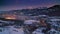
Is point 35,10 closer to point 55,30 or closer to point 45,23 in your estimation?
point 45,23

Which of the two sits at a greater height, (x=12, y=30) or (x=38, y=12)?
(x=38, y=12)

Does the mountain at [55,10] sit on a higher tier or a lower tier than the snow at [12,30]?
higher

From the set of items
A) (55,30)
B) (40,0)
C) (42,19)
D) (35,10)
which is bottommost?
(55,30)

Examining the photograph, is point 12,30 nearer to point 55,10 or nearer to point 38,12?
point 38,12

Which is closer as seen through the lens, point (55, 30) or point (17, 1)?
point (55, 30)

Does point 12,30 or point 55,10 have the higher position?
point 55,10

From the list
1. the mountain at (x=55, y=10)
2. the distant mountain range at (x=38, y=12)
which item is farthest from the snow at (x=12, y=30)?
the mountain at (x=55, y=10)

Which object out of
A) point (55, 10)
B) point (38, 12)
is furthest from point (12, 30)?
point (55, 10)

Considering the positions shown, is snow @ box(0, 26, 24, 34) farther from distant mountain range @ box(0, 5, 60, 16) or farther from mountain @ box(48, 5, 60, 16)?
mountain @ box(48, 5, 60, 16)

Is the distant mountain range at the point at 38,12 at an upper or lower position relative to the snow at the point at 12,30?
upper

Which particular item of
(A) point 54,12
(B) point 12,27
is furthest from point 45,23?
(B) point 12,27

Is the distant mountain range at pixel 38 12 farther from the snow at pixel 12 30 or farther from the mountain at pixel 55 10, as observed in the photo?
the snow at pixel 12 30
